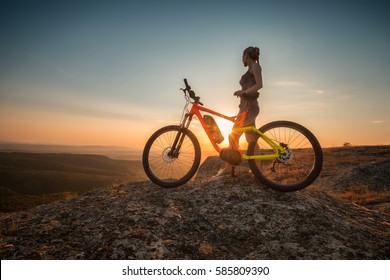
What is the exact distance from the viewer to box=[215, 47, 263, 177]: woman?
5816mm

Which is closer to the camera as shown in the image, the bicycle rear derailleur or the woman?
the bicycle rear derailleur

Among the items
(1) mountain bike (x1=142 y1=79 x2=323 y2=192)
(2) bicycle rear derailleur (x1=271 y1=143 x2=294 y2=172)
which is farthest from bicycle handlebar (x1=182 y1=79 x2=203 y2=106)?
(2) bicycle rear derailleur (x1=271 y1=143 x2=294 y2=172)

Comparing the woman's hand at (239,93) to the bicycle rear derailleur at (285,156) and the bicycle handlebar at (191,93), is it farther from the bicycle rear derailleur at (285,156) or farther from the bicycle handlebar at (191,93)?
the bicycle rear derailleur at (285,156)

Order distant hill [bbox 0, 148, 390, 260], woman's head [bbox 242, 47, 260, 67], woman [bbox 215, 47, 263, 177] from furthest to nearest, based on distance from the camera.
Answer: woman's head [bbox 242, 47, 260, 67] → woman [bbox 215, 47, 263, 177] → distant hill [bbox 0, 148, 390, 260]

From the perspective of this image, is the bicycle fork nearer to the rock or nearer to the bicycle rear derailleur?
the rock

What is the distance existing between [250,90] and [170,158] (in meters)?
2.55

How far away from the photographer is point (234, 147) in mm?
5895

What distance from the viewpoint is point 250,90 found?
5.81 m

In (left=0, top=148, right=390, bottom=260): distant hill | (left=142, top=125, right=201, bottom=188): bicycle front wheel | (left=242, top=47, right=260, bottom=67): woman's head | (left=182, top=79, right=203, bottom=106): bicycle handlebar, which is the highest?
(left=242, top=47, right=260, bottom=67): woman's head

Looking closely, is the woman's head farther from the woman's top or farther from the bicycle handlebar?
the bicycle handlebar

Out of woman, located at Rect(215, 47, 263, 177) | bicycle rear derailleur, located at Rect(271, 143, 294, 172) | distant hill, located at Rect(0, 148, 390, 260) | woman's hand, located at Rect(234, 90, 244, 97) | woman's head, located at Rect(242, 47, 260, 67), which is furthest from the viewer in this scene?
woman's head, located at Rect(242, 47, 260, 67)

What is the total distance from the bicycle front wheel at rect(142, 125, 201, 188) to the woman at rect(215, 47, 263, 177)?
1.05 meters

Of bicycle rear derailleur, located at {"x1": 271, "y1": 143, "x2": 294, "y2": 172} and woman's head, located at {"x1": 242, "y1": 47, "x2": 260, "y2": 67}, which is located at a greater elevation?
woman's head, located at {"x1": 242, "y1": 47, "x2": 260, "y2": 67}
